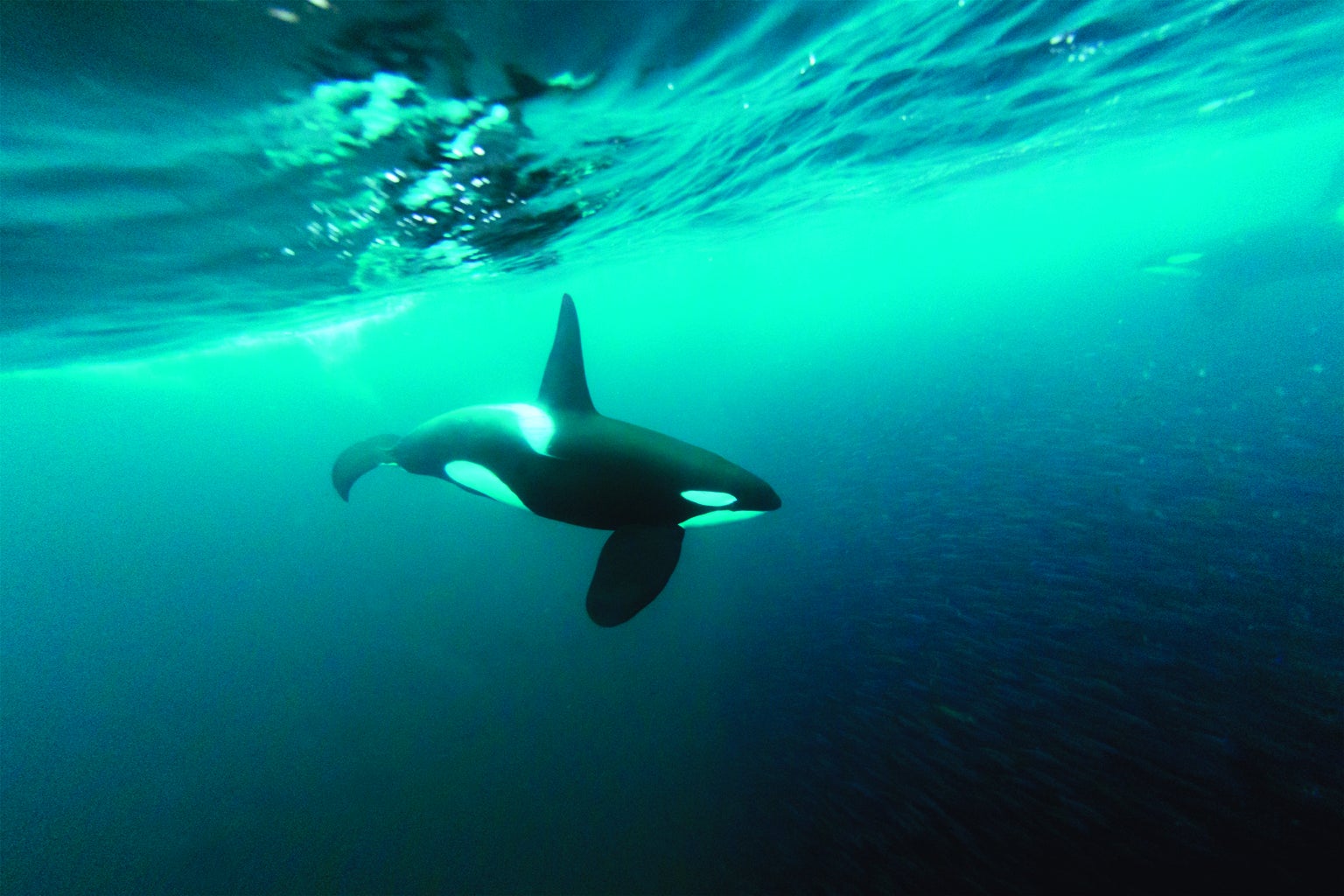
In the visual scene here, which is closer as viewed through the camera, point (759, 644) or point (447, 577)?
point (759, 644)

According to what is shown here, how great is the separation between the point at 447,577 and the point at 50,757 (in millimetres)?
9416

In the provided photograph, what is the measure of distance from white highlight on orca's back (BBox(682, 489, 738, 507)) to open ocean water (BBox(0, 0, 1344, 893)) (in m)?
3.97

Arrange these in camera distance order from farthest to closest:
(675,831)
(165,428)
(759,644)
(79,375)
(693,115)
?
(165,428) < (79,375) < (759,644) < (693,115) < (675,831)

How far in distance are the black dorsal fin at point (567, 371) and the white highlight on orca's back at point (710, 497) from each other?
56.2 inches

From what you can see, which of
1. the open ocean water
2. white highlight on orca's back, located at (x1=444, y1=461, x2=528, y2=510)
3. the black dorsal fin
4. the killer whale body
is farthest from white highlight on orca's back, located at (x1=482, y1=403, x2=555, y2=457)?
the open ocean water

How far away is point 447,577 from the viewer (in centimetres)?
1736

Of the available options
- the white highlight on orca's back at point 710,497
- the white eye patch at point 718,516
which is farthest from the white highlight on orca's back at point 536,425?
the white eye patch at point 718,516

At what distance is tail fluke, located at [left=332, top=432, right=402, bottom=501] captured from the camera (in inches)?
280

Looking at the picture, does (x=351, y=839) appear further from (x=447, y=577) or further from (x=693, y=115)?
(x=693, y=115)

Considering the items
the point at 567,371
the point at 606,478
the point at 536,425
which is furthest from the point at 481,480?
the point at 606,478

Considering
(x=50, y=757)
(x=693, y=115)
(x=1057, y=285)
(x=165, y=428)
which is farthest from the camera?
(x=165, y=428)

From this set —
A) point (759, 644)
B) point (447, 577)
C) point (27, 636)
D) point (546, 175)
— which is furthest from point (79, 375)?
point (759, 644)

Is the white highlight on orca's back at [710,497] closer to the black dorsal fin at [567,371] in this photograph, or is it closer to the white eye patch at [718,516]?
the white eye patch at [718,516]

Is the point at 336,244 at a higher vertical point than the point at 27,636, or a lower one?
higher
